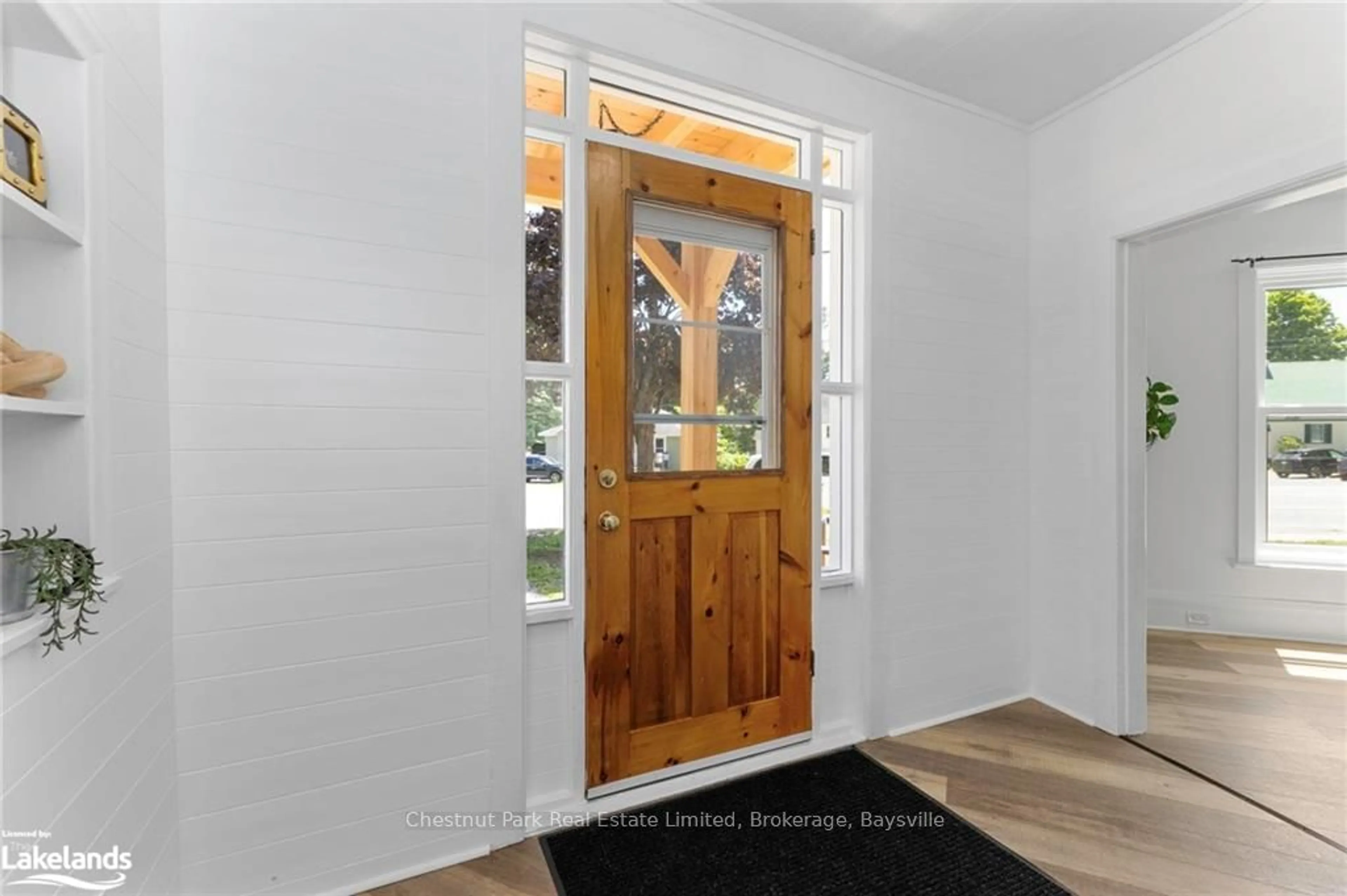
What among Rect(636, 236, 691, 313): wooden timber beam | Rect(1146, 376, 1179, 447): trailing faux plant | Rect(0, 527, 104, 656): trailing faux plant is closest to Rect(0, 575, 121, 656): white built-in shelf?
Rect(0, 527, 104, 656): trailing faux plant

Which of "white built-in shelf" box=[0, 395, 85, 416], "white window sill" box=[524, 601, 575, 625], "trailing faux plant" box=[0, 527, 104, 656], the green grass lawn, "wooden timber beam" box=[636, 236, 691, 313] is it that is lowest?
"white window sill" box=[524, 601, 575, 625]

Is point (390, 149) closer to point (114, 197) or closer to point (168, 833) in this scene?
point (114, 197)

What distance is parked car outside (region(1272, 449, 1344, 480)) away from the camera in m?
3.77

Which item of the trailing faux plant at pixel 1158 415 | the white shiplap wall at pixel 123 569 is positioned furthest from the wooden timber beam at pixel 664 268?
the trailing faux plant at pixel 1158 415

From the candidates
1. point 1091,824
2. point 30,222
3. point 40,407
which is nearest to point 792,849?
point 1091,824

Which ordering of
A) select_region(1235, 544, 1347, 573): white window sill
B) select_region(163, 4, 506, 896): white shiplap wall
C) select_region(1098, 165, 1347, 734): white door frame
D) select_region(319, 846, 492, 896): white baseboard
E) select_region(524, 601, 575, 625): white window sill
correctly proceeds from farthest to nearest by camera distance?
select_region(1235, 544, 1347, 573): white window sill → select_region(1098, 165, 1347, 734): white door frame → select_region(524, 601, 575, 625): white window sill → select_region(319, 846, 492, 896): white baseboard → select_region(163, 4, 506, 896): white shiplap wall

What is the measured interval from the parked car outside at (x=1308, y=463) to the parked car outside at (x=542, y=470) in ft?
14.6

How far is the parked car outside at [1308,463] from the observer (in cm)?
377

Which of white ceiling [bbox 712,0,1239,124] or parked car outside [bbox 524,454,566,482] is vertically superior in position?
white ceiling [bbox 712,0,1239,124]

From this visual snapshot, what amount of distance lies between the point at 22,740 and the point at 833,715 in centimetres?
237

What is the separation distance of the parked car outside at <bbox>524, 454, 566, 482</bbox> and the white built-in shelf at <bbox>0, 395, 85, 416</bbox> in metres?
1.06

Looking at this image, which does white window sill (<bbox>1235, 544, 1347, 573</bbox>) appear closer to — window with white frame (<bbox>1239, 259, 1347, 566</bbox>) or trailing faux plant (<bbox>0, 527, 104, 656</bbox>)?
window with white frame (<bbox>1239, 259, 1347, 566</bbox>)

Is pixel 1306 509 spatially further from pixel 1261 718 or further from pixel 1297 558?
pixel 1261 718

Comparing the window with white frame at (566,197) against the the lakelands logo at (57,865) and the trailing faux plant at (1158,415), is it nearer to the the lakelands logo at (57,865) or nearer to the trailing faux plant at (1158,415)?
the the lakelands logo at (57,865)
